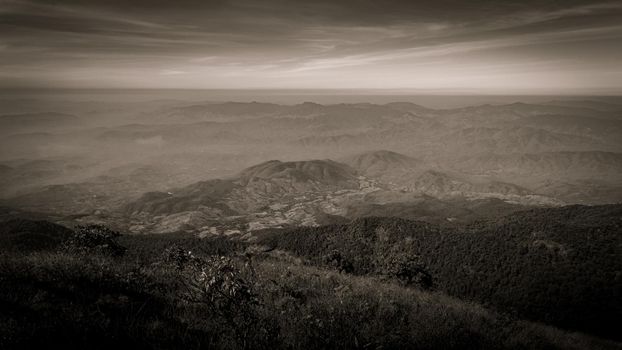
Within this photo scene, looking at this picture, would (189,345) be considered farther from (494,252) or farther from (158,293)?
(494,252)

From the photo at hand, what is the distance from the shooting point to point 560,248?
8706 cm

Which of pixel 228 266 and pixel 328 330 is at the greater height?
pixel 228 266

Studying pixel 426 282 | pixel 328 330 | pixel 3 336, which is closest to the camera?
pixel 3 336

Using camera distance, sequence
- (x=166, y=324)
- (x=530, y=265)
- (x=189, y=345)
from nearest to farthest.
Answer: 1. (x=189, y=345)
2. (x=166, y=324)
3. (x=530, y=265)

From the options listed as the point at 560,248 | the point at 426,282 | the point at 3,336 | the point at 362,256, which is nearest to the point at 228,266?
the point at 3,336

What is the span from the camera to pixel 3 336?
745cm

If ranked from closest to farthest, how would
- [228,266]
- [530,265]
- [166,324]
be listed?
[166,324] → [228,266] → [530,265]

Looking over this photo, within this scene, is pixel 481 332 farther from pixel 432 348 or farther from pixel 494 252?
pixel 494 252

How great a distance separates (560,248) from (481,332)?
307 feet

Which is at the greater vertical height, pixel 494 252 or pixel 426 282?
pixel 426 282

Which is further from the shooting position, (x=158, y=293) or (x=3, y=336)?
(x=158, y=293)

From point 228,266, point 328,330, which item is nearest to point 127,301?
point 228,266

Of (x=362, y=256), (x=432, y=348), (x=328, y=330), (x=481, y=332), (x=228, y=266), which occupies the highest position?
(x=228, y=266)

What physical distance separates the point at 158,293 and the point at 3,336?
238 inches
